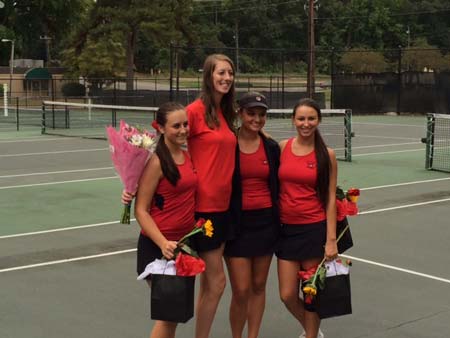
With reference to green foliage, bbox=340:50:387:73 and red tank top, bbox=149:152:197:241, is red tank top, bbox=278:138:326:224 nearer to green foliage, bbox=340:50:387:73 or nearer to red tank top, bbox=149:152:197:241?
red tank top, bbox=149:152:197:241

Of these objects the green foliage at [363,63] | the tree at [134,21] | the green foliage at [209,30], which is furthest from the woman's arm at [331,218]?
the green foliage at [363,63]

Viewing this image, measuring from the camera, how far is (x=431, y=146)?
1443 cm

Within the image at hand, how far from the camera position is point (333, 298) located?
13.7 ft

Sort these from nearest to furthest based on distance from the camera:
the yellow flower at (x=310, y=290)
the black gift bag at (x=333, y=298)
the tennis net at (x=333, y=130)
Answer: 1. the yellow flower at (x=310, y=290)
2. the black gift bag at (x=333, y=298)
3. the tennis net at (x=333, y=130)

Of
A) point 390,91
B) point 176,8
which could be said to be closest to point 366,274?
point 390,91

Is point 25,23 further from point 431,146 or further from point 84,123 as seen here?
point 431,146

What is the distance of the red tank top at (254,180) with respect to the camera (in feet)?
13.6

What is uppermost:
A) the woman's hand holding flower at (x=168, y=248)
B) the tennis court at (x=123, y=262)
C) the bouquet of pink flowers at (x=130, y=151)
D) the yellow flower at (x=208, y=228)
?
the bouquet of pink flowers at (x=130, y=151)

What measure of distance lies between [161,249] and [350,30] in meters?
89.0

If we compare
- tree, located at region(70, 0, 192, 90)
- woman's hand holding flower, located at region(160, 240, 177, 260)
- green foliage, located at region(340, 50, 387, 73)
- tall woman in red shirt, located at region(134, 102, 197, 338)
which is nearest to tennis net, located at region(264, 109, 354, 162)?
tall woman in red shirt, located at region(134, 102, 197, 338)

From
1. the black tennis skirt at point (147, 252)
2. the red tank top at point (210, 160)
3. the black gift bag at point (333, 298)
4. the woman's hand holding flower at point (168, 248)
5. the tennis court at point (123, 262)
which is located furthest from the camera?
the tennis court at point (123, 262)

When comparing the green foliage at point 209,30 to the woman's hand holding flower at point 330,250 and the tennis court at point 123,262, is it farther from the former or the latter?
the woman's hand holding flower at point 330,250

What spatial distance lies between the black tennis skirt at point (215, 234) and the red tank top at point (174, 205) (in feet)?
0.37

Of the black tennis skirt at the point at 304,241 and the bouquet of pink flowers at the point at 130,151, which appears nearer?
the bouquet of pink flowers at the point at 130,151
